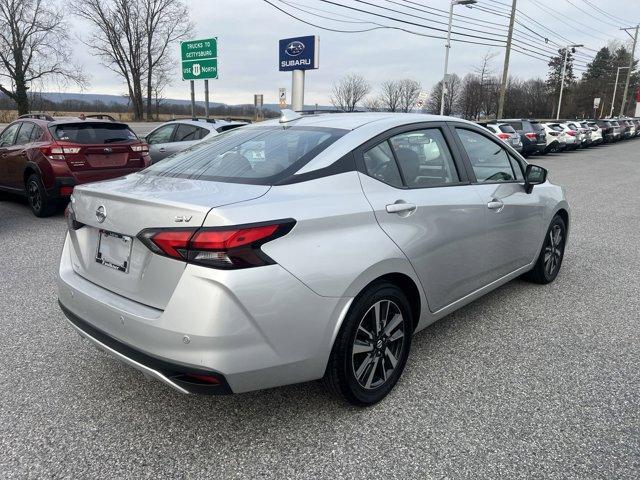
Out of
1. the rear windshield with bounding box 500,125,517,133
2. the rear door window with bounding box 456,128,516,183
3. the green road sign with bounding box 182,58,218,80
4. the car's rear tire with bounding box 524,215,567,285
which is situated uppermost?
the green road sign with bounding box 182,58,218,80

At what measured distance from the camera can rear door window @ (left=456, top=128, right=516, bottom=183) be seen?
3770 mm

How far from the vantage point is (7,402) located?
2910 millimetres

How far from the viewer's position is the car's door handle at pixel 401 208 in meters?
2.83

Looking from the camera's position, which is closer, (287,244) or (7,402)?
(287,244)

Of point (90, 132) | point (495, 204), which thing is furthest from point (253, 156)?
point (90, 132)


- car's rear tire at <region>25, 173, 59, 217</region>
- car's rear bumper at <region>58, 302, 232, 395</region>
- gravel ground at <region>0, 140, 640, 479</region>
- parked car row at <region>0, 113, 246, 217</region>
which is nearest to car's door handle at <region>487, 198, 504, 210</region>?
gravel ground at <region>0, 140, 640, 479</region>

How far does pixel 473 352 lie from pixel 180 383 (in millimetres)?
2131

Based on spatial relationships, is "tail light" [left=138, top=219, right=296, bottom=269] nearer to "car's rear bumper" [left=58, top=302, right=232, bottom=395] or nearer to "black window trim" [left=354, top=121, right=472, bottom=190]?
"car's rear bumper" [left=58, top=302, right=232, bottom=395]

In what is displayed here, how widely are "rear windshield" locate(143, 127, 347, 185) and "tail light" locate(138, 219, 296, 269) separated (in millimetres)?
423

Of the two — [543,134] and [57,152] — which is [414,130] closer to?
[57,152]

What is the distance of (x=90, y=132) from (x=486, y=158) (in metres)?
6.52

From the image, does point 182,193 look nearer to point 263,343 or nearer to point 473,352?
point 263,343

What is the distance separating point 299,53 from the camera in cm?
1833

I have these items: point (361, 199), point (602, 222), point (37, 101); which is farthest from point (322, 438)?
point (37, 101)
